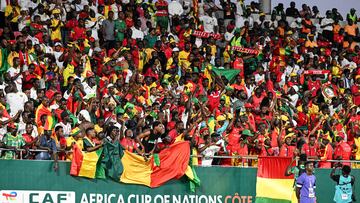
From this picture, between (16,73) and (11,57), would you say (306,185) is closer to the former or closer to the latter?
(16,73)

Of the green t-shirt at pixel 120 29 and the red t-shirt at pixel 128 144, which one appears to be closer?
the red t-shirt at pixel 128 144

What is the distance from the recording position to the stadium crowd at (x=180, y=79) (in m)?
22.0

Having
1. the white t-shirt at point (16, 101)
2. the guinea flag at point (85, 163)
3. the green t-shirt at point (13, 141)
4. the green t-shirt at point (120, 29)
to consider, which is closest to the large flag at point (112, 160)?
the guinea flag at point (85, 163)

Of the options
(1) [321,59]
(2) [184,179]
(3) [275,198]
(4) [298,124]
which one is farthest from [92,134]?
(1) [321,59]

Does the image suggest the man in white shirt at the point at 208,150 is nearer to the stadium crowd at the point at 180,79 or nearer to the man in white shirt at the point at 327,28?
the stadium crowd at the point at 180,79

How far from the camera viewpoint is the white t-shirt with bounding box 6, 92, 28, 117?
22.4 m

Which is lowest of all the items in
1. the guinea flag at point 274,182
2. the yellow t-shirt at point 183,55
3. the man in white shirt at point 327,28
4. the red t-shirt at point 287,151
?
the guinea flag at point 274,182

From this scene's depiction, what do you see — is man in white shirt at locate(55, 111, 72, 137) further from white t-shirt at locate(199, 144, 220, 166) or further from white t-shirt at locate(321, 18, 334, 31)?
white t-shirt at locate(321, 18, 334, 31)

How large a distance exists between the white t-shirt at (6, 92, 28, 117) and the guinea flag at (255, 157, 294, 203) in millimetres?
4789

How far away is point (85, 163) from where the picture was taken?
2014 cm

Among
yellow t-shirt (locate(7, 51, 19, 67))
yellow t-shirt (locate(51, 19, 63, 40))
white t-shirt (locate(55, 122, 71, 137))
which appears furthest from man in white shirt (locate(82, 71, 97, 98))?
white t-shirt (locate(55, 122, 71, 137))

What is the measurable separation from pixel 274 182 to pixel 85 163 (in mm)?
3978

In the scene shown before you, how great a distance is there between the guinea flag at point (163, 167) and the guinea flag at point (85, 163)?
782 millimetres

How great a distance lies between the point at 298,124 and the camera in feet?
86.8
